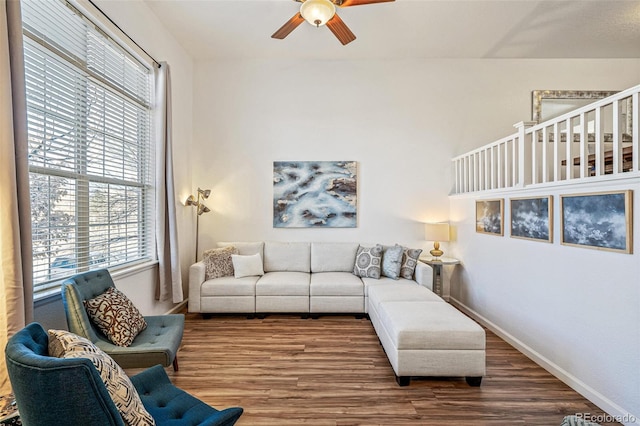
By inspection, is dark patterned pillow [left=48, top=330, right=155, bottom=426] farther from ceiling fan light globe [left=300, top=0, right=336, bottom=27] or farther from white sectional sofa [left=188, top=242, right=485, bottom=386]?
ceiling fan light globe [left=300, top=0, right=336, bottom=27]

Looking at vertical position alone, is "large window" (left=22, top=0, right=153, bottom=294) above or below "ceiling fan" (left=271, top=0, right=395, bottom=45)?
below

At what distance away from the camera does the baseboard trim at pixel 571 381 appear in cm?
192

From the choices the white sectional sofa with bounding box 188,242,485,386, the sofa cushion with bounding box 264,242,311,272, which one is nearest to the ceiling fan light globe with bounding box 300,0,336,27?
the white sectional sofa with bounding box 188,242,485,386

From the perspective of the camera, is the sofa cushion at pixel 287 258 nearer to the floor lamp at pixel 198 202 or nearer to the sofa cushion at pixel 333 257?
the sofa cushion at pixel 333 257

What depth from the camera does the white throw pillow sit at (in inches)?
154

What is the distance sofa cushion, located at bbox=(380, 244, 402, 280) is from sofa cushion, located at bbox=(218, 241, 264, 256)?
1.74m

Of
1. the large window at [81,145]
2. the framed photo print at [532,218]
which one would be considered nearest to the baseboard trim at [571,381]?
the framed photo print at [532,218]

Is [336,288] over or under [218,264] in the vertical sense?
under

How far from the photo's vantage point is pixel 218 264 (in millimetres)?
3932

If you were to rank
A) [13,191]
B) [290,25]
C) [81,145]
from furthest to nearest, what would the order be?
[290,25] → [81,145] → [13,191]

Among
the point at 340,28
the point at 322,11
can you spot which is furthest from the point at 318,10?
the point at 340,28

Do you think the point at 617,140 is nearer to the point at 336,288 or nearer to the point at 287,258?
the point at 336,288

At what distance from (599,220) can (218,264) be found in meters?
3.83

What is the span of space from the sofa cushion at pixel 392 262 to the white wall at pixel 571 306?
0.97 metres
